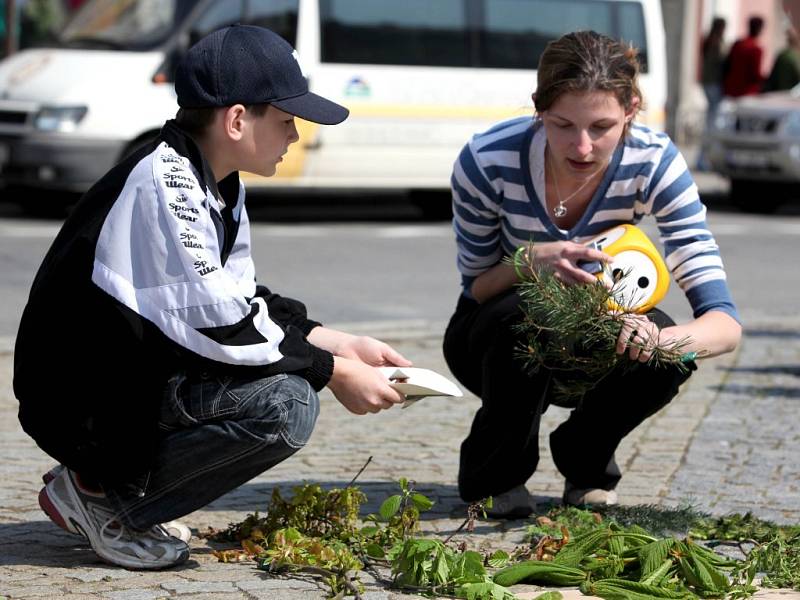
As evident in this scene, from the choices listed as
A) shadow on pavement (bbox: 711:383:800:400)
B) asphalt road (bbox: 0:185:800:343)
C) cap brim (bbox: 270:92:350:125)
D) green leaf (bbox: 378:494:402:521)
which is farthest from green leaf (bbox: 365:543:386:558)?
asphalt road (bbox: 0:185:800:343)

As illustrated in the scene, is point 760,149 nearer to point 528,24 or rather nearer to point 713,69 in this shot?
point 528,24

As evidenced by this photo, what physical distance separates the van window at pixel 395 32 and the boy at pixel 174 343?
975 centimetres

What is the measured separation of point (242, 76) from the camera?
3.71 metres

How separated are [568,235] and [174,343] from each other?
4.32 feet

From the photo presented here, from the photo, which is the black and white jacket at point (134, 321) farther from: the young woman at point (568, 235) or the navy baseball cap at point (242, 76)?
the young woman at point (568, 235)

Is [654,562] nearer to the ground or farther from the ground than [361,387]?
nearer to the ground

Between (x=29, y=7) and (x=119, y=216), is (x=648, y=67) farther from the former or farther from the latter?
(x=119, y=216)

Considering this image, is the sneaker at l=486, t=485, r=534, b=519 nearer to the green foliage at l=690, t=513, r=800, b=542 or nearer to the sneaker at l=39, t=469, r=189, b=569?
the green foliage at l=690, t=513, r=800, b=542

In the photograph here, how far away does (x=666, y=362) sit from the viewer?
13.5 ft

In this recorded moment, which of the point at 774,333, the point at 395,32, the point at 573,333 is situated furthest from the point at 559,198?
the point at 395,32

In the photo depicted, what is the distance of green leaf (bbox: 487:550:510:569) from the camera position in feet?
12.7

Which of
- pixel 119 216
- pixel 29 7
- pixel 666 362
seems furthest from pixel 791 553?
pixel 29 7

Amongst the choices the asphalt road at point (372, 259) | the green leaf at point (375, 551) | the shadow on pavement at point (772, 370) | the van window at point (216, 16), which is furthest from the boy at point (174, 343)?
the van window at point (216, 16)

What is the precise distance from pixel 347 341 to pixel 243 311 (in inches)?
19.2
